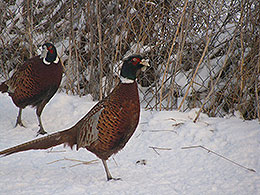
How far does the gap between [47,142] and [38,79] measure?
104cm

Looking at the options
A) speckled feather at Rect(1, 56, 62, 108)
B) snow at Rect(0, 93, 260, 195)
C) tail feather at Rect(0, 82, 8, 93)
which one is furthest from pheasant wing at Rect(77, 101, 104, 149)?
tail feather at Rect(0, 82, 8, 93)

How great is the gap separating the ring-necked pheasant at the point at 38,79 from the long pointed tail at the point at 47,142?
98 centimetres

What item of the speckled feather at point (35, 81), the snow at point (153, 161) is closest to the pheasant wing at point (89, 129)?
the snow at point (153, 161)

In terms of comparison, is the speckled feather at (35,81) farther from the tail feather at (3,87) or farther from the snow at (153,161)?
the snow at (153,161)

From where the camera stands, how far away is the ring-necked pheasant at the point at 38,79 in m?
3.28

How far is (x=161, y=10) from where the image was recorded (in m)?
4.07

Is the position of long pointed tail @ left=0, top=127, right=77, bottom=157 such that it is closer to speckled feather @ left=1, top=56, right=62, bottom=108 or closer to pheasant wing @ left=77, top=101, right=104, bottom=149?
pheasant wing @ left=77, top=101, right=104, bottom=149

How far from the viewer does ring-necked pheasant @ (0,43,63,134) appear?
3.28m

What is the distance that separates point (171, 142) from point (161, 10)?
5.73 feet

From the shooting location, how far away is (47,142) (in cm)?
241

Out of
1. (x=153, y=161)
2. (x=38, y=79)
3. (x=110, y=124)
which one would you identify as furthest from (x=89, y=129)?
(x=38, y=79)

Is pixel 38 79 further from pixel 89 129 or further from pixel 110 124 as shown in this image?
pixel 110 124

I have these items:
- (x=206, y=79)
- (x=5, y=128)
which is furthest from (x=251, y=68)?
(x=5, y=128)

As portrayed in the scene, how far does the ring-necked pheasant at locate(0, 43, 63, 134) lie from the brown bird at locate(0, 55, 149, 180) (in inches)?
38.9
